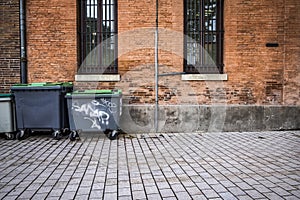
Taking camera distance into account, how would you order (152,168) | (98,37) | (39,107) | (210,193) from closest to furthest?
1. (210,193)
2. (152,168)
3. (39,107)
4. (98,37)

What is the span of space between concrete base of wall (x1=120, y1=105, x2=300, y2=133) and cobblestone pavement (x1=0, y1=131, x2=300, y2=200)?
0.71m

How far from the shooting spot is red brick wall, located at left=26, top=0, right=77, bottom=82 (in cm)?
799

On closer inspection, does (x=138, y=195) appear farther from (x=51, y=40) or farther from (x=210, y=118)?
(x=51, y=40)

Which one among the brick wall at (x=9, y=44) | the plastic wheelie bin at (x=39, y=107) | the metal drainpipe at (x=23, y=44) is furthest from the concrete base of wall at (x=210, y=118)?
the brick wall at (x=9, y=44)

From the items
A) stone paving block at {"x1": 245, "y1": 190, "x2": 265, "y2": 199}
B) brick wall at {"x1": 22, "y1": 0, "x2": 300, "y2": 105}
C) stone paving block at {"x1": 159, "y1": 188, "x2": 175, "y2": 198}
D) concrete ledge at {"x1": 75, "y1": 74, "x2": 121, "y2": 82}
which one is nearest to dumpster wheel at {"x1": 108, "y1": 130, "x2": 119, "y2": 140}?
brick wall at {"x1": 22, "y1": 0, "x2": 300, "y2": 105}

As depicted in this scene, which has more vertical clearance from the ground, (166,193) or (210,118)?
(210,118)

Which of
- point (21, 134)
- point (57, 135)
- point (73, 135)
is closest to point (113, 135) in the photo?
point (73, 135)

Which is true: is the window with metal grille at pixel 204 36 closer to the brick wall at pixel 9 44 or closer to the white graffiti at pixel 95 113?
the white graffiti at pixel 95 113

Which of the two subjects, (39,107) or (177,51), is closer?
(39,107)

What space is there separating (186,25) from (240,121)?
3230 millimetres

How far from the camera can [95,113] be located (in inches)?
280

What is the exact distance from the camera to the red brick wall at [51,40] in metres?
7.99

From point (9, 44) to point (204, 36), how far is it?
223 inches

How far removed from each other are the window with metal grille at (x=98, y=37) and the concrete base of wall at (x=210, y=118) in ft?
4.94
